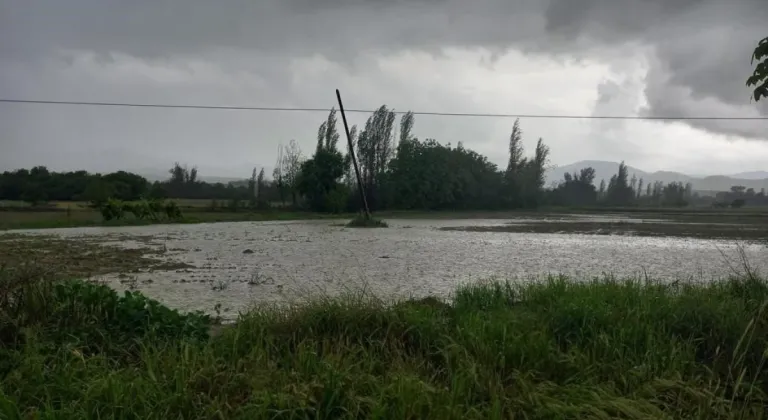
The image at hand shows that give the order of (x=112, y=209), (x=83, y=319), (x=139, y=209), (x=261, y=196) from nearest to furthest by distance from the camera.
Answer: (x=83, y=319), (x=112, y=209), (x=139, y=209), (x=261, y=196)

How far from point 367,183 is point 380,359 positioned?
55.0 m

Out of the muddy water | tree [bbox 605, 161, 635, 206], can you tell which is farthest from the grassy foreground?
tree [bbox 605, 161, 635, 206]

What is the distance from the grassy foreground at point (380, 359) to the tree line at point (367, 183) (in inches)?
1581

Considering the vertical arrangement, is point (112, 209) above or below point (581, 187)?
below

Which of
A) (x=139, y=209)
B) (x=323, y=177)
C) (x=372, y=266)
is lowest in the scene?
(x=372, y=266)

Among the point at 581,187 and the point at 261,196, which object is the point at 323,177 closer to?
the point at 261,196

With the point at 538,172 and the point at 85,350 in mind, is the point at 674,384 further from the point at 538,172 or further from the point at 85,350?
the point at 538,172

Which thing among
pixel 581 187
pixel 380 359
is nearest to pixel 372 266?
pixel 380 359

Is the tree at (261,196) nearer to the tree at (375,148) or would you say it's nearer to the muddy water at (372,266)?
the tree at (375,148)

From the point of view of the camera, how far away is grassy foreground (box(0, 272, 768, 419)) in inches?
129

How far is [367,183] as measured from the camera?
194ft

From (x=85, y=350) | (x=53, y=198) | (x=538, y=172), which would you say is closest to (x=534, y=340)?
(x=85, y=350)

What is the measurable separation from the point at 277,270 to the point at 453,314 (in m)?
5.90

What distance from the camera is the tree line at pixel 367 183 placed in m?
48.0
